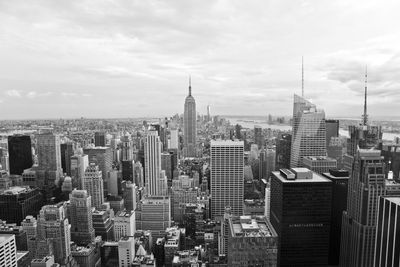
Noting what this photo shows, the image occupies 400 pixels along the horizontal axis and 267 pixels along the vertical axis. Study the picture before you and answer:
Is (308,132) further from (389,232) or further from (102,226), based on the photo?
(102,226)

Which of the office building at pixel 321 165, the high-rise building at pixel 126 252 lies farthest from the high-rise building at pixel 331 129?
the high-rise building at pixel 126 252

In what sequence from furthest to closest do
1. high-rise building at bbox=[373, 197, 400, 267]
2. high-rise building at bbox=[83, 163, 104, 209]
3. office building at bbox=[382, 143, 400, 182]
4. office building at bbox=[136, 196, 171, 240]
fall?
1. high-rise building at bbox=[83, 163, 104, 209]
2. office building at bbox=[136, 196, 171, 240]
3. office building at bbox=[382, 143, 400, 182]
4. high-rise building at bbox=[373, 197, 400, 267]

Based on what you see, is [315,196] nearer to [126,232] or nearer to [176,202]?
[126,232]

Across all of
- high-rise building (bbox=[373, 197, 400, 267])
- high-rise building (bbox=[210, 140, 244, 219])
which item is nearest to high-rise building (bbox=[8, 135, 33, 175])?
high-rise building (bbox=[210, 140, 244, 219])

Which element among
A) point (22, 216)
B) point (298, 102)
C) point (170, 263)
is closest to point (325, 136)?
point (298, 102)

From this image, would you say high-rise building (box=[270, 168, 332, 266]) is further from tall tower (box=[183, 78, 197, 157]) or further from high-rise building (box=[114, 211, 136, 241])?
tall tower (box=[183, 78, 197, 157])
